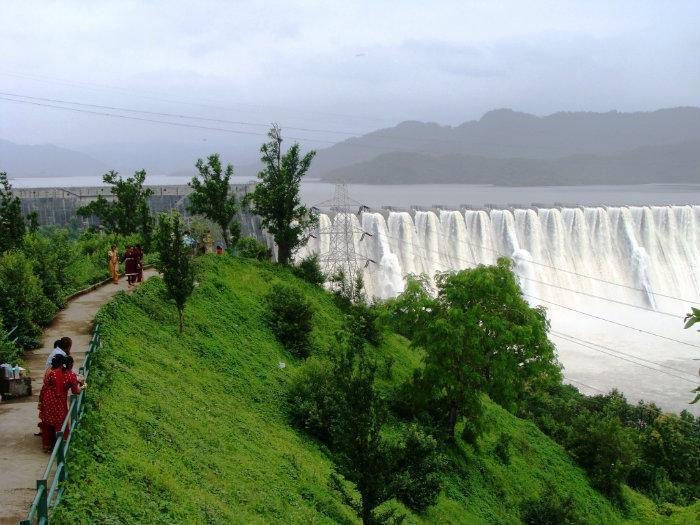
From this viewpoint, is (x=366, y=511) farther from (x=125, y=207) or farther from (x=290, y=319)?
(x=125, y=207)

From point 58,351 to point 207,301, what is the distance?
12.9m

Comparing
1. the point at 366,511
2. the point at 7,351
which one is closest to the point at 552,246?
the point at 366,511

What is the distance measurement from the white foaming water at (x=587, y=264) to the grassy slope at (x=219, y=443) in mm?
25150

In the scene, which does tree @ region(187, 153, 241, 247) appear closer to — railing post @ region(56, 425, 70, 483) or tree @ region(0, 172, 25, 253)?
tree @ region(0, 172, 25, 253)

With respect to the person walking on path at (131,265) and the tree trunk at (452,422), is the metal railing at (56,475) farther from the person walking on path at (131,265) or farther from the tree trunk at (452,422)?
the tree trunk at (452,422)

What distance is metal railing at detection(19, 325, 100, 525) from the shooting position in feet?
24.0

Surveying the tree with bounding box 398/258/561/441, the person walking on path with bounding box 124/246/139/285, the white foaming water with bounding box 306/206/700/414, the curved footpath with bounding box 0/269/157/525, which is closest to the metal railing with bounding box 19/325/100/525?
the curved footpath with bounding box 0/269/157/525

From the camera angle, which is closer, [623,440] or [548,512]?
[548,512]

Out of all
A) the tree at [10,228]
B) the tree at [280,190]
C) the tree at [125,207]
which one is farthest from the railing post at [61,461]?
the tree at [125,207]

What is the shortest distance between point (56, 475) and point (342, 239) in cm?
4341

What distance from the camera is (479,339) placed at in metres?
20.5

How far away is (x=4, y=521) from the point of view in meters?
8.30

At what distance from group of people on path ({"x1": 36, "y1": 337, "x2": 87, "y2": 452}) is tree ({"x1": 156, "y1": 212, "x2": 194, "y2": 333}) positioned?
7.28m

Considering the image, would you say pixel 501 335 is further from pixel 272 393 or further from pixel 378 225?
pixel 378 225
